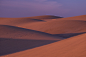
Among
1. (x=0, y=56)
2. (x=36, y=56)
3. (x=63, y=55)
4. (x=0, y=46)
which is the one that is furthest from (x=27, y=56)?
(x=0, y=46)

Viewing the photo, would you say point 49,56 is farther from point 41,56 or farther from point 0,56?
point 0,56

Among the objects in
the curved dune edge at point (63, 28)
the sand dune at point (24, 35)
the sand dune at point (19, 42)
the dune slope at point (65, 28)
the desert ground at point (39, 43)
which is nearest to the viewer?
the desert ground at point (39, 43)

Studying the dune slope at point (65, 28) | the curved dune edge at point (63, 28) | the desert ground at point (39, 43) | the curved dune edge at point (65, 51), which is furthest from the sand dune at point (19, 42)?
the curved dune edge at point (63, 28)

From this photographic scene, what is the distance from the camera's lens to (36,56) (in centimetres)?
452

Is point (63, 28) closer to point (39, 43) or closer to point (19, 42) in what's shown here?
point (39, 43)

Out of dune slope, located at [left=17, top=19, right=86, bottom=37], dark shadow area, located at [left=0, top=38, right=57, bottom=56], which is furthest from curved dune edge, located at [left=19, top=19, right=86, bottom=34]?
dark shadow area, located at [left=0, top=38, right=57, bottom=56]

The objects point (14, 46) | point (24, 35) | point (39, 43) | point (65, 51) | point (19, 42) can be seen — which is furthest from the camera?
point (24, 35)

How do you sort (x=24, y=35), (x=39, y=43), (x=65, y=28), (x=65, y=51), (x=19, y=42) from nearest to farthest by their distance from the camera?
(x=65, y=51)
(x=39, y=43)
(x=19, y=42)
(x=24, y=35)
(x=65, y=28)

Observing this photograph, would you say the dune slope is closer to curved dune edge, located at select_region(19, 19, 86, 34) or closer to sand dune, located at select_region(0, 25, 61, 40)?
curved dune edge, located at select_region(19, 19, 86, 34)

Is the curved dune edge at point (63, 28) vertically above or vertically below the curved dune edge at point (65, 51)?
below

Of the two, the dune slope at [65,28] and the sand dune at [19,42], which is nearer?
the sand dune at [19,42]

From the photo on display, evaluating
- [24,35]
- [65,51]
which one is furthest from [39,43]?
[65,51]

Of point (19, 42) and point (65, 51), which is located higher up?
point (65, 51)

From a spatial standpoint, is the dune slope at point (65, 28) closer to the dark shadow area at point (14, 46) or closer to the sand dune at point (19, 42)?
the sand dune at point (19, 42)
